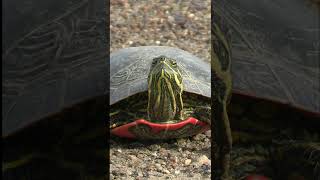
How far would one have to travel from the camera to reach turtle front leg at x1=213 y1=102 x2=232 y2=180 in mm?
553

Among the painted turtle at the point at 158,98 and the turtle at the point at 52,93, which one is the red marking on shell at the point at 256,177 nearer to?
the turtle at the point at 52,93

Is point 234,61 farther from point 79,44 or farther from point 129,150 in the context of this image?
point 129,150

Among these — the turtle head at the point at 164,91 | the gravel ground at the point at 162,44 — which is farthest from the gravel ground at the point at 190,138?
the turtle head at the point at 164,91

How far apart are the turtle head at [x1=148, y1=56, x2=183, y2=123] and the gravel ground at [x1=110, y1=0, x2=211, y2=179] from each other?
136 mm

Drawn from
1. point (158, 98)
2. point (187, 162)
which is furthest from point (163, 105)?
point (187, 162)

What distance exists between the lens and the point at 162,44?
10.5 ft

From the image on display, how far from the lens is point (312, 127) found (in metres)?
0.65

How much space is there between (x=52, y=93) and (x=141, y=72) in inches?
55.0

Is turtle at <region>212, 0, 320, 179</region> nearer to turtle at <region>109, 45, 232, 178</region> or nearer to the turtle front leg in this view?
the turtle front leg

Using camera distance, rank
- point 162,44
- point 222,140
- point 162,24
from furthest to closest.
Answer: point 162,24 < point 162,44 < point 222,140

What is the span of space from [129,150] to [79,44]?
1383mm

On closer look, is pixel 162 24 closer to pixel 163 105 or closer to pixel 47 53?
pixel 163 105

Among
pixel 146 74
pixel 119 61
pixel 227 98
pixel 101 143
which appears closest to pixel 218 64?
pixel 227 98

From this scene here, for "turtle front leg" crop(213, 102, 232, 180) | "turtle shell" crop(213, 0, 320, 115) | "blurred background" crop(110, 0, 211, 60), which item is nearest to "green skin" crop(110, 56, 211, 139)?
"blurred background" crop(110, 0, 211, 60)
